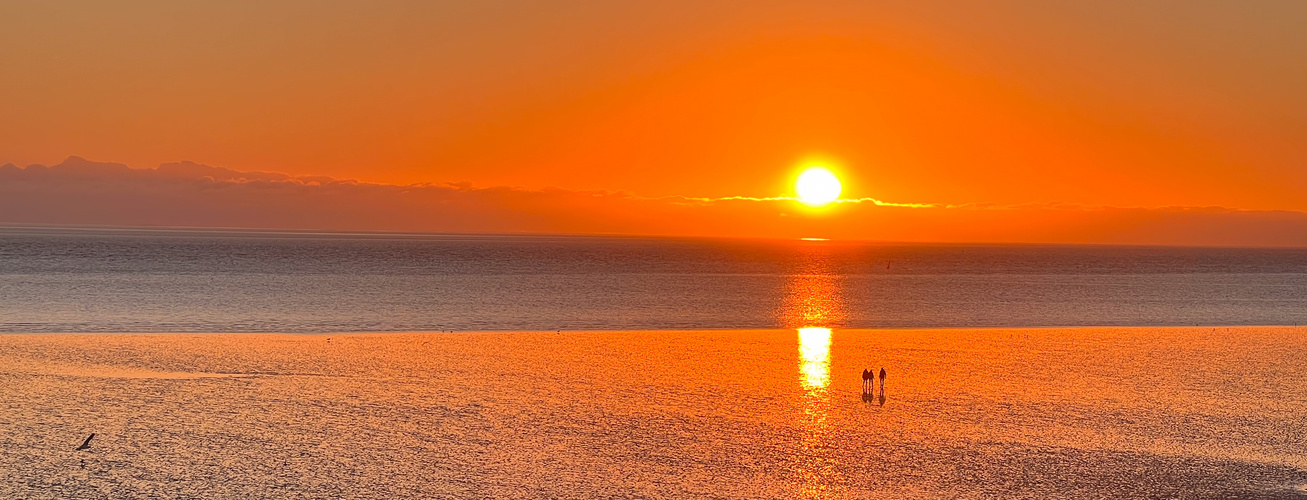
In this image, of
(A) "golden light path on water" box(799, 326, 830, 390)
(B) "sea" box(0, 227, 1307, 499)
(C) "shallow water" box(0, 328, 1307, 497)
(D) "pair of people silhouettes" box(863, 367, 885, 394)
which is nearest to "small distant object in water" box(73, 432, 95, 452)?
(B) "sea" box(0, 227, 1307, 499)

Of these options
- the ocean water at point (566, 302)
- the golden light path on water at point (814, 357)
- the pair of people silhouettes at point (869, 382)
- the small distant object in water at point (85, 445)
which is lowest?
the ocean water at point (566, 302)

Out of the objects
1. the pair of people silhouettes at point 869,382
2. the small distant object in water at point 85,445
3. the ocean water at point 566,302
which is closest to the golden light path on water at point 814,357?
the pair of people silhouettes at point 869,382

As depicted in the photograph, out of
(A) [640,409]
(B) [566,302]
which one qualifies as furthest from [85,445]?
(B) [566,302]

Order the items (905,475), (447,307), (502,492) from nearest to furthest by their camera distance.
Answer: (502,492)
(905,475)
(447,307)

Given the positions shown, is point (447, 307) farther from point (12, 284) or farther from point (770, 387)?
point (12, 284)

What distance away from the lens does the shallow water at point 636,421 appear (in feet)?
49.1

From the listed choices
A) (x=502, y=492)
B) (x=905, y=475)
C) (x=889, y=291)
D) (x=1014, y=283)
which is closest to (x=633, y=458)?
(x=502, y=492)

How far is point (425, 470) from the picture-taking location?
1548cm

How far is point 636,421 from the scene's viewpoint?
19.2 meters

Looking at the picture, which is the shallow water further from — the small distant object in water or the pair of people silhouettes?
the pair of people silhouettes

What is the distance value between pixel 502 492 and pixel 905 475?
599cm

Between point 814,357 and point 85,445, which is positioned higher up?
point 85,445

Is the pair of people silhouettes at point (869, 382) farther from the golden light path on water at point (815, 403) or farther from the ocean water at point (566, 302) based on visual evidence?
the ocean water at point (566, 302)

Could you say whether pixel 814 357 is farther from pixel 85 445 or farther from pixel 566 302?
pixel 566 302
